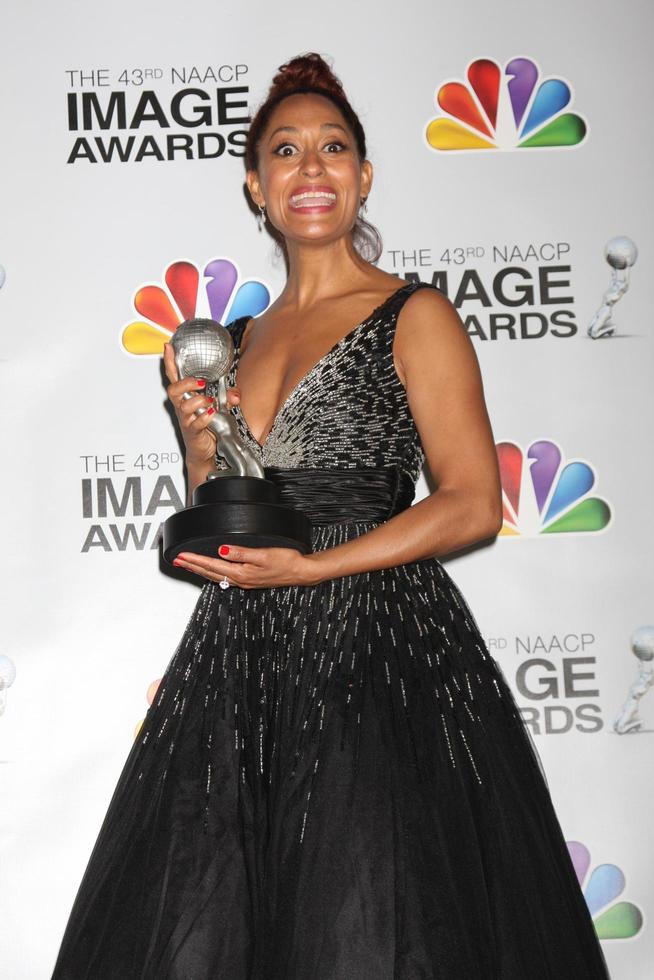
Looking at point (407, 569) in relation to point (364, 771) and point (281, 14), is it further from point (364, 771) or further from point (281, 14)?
point (281, 14)

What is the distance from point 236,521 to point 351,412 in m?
0.34

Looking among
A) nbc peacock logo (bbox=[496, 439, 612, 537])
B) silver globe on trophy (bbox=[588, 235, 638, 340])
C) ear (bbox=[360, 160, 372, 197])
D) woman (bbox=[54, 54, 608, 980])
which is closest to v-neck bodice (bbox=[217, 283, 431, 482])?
woman (bbox=[54, 54, 608, 980])

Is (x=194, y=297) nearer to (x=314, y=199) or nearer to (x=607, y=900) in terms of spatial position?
(x=314, y=199)

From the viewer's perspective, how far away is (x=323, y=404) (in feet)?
5.97

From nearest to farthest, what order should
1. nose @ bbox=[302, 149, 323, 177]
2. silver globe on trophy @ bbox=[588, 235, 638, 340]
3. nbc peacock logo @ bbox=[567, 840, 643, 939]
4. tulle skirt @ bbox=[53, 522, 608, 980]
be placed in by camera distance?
tulle skirt @ bbox=[53, 522, 608, 980]
nose @ bbox=[302, 149, 323, 177]
nbc peacock logo @ bbox=[567, 840, 643, 939]
silver globe on trophy @ bbox=[588, 235, 638, 340]

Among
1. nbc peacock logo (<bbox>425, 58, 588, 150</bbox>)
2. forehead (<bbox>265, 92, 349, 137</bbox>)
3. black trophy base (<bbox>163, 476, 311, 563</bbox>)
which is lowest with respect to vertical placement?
black trophy base (<bbox>163, 476, 311, 563</bbox>)

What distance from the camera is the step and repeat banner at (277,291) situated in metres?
2.30

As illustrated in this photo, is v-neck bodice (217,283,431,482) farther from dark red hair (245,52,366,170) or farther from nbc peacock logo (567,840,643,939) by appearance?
nbc peacock logo (567,840,643,939)

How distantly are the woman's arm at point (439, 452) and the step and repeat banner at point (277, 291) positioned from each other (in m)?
0.61

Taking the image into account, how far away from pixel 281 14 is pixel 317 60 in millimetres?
451

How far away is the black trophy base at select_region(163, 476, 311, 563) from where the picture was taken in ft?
5.10

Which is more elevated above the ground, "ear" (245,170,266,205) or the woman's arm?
"ear" (245,170,266,205)

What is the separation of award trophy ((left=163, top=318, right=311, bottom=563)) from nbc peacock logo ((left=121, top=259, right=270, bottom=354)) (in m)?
0.71

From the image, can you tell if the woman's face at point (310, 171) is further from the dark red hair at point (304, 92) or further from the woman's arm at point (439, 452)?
the woman's arm at point (439, 452)
